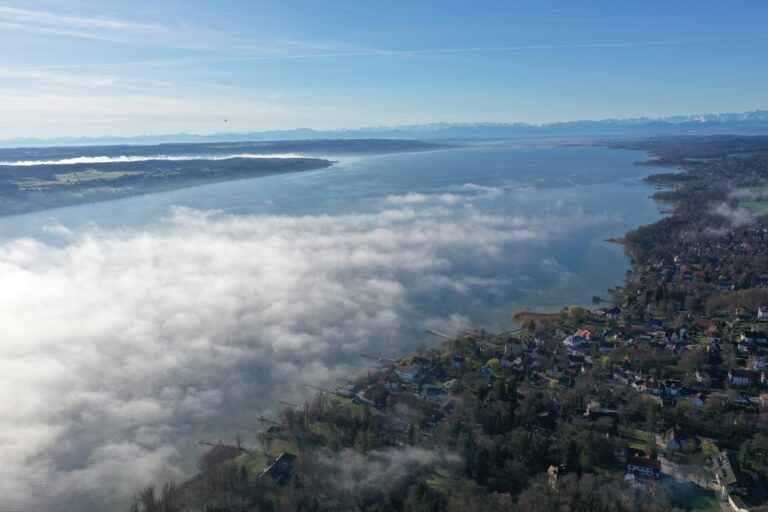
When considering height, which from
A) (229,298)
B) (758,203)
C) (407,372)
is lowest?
(407,372)

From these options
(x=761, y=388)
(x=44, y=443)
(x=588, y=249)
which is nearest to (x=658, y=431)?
(x=761, y=388)

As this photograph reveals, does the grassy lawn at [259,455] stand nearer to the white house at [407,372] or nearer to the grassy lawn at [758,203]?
the white house at [407,372]

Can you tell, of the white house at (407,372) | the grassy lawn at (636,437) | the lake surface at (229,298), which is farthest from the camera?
the white house at (407,372)

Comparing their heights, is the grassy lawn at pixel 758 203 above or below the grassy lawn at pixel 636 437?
above

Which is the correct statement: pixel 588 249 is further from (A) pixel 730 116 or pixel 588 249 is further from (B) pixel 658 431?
(A) pixel 730 116

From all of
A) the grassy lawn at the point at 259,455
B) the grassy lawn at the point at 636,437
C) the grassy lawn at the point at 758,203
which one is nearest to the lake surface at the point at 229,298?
the grassy lawn at the point at 259,455

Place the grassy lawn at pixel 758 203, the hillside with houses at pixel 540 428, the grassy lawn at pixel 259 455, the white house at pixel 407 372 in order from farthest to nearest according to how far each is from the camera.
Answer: the grassy lawn at pixel 758 203
the white house at pixel 407 372
the grassy lawn at pixel 259 455
the hillside with houses at pixel 540 428

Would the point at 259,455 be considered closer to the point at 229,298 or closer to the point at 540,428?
the point at 540,428

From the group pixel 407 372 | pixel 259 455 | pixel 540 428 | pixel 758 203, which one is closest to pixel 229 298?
pixel 407 372
